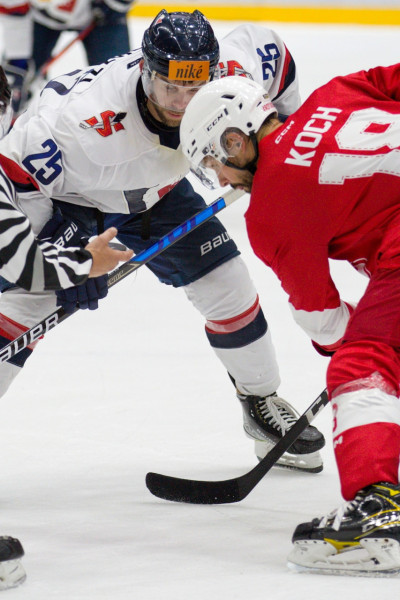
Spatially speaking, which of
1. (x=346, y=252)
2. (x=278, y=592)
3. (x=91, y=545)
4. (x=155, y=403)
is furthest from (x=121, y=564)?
(x=155, y=403)

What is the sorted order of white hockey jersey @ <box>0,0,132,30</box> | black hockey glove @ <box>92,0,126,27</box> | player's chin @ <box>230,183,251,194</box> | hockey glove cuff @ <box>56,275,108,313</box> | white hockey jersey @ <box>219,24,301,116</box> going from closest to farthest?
player's chin @ <box>230,183,251,194</box>
hockey glove cuff @ <box>56,275,108,313</box>
white hockey jersey @ <box>219,24,301,116</box>
black hockey glove @ <box>92,0,126,27</box>
white hockey jersey @ <box>0,0,132,30</box>

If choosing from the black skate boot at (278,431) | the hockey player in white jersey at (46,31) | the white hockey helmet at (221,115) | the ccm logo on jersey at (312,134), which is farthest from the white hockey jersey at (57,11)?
the ccm logo on jersey at (312,134)

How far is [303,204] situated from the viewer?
1930 millimetres

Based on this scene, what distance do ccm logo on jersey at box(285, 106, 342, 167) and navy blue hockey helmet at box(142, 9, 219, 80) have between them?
1.39 ft

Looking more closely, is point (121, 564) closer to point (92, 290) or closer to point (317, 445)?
point (92, 290)

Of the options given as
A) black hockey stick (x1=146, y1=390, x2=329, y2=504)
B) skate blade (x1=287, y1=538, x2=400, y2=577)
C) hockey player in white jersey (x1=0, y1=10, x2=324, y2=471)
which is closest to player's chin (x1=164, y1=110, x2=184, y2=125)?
hockey player in white jersey (x1=0, y1=10, x2=324, y2=471)

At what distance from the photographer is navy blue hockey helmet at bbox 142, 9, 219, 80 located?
2.31m

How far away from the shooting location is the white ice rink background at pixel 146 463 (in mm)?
1946

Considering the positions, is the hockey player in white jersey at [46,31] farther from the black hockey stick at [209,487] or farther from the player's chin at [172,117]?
the black hockey stick at [209,487]

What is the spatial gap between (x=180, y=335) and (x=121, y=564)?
5.51 ft

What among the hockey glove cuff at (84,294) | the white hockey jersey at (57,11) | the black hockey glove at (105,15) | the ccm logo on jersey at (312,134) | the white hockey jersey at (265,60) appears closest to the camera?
the ccm logo on jersey at (312,134)

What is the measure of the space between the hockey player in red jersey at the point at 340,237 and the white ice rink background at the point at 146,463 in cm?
11

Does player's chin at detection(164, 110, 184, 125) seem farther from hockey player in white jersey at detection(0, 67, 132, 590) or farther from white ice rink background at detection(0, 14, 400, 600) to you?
white ice rink background at detection(0, 14, 400, 600)

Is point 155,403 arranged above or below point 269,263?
below
